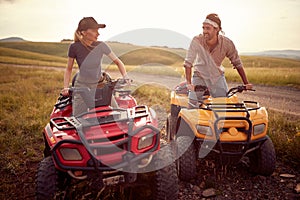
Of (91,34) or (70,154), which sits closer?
(70,154)

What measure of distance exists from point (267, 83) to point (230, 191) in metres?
A: 9.87

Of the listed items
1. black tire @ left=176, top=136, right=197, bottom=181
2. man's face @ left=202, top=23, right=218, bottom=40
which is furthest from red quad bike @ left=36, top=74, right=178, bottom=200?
man's face @ left=202, top=23, right=218, bottom=40

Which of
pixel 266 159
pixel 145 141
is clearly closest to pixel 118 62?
pixel 145 141

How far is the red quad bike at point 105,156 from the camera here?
8.33 ft

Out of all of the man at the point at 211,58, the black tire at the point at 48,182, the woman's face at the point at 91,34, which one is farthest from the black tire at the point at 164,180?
the woman's face at the point at 91,34

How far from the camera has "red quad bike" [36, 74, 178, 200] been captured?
2539mm

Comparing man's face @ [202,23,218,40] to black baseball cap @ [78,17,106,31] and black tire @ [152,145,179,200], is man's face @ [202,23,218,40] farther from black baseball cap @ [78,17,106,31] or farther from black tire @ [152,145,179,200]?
black tire @ [152,145,179,200]

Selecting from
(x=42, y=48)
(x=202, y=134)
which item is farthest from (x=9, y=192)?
(x=42, y=48)

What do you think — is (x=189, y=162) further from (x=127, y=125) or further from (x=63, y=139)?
(x=63, y=139)

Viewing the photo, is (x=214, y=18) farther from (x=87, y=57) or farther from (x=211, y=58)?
(x=87, y=57)

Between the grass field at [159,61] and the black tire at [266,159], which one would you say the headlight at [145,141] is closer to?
the black tire at [266,159]

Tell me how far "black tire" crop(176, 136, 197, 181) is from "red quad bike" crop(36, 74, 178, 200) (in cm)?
50

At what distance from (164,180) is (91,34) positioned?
2328 mm

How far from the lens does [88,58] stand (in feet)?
13.8
